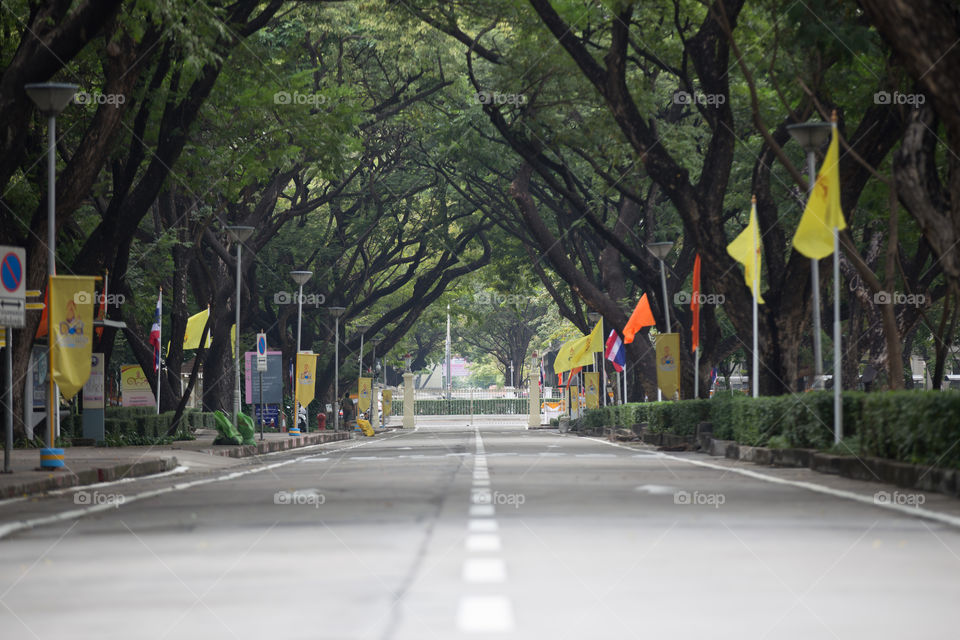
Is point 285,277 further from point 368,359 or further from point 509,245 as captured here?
point 368,359

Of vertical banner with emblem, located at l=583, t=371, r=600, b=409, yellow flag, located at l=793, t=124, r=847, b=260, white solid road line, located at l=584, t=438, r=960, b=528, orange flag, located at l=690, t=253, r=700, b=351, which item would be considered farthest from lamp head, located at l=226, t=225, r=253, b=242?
vertical banner with emblem, located at l=583, t=371, r=600, b=409

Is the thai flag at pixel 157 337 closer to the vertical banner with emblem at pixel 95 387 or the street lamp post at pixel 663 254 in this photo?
the vertical banner with emblem at pixel 95 387

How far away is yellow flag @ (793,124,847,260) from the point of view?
2091 cm

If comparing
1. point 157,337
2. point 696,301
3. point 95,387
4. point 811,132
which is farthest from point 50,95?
point 157,337

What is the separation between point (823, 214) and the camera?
21281 mm

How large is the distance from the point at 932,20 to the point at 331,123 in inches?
907

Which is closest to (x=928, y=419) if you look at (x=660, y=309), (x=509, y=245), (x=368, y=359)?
(x=660, y=309)

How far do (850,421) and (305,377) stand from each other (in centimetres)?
3008

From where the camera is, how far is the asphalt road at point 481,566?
20.6 feet

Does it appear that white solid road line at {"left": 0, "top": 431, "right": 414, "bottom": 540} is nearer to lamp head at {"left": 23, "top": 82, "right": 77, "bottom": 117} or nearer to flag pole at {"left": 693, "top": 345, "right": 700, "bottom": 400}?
lamp head at {"left": 23, "top": 82, "right": 77, "bottom": 117}

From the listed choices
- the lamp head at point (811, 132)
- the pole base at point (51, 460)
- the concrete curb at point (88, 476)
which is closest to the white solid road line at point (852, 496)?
the lamp head at point (811, 132)

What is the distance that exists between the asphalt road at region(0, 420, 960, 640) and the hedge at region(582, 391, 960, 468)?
110cm

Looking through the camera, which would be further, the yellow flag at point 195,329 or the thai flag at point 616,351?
the thai flag at point 616,351

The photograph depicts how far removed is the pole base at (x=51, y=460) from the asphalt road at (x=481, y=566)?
4.46 meters
